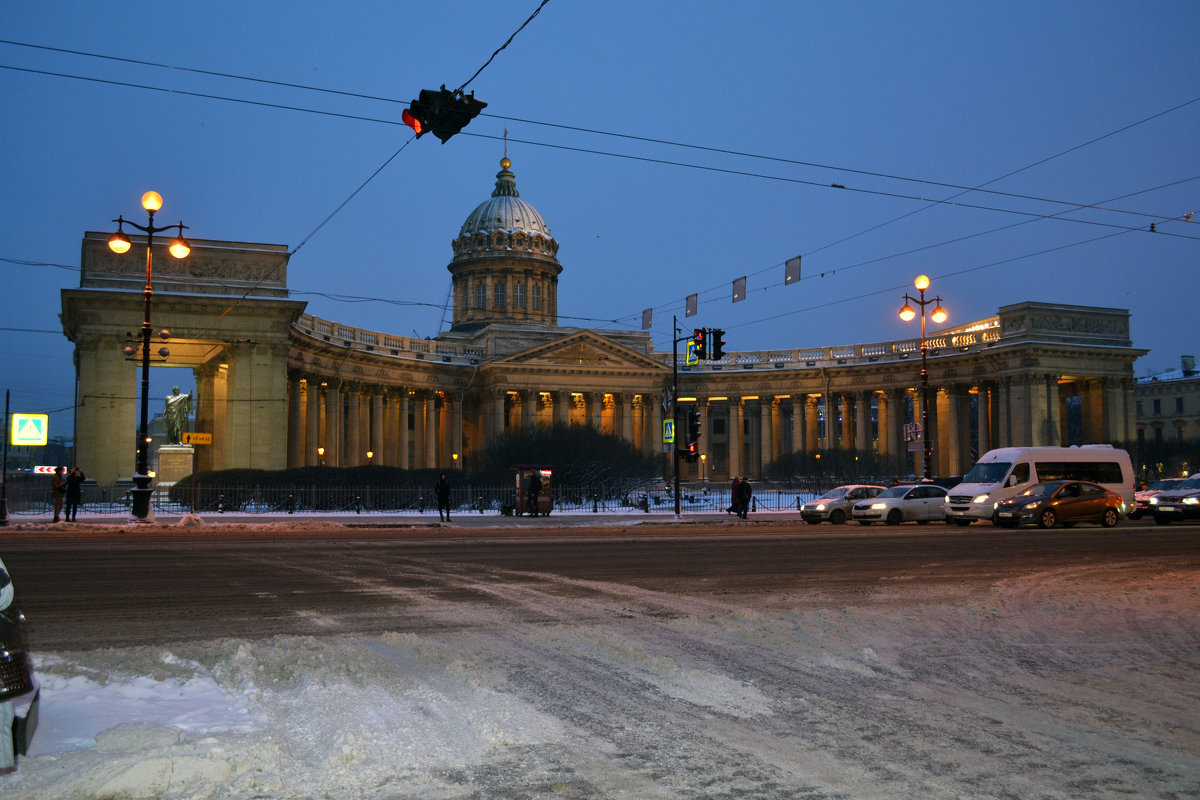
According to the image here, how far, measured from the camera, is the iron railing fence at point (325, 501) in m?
40.0

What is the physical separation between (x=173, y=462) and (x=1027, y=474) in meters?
37.3

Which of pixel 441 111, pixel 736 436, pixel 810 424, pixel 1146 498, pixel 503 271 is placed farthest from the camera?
pixel 503 271

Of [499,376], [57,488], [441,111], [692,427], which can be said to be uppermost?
[499,376]

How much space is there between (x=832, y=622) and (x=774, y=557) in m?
8.68

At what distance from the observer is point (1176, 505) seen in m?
34.8

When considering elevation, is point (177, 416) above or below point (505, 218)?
below

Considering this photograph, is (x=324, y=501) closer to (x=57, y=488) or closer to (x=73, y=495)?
(x=73, y=495)

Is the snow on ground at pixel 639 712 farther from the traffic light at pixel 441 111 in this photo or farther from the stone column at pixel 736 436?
the stone column at pixel 736 436

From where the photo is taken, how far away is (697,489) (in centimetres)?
Result: 7762

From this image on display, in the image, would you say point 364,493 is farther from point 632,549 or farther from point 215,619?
A: point 215,619

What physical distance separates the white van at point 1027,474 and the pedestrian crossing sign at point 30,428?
3153 centimetres

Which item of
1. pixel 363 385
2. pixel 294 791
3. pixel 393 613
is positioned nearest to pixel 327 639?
pixel 393 613

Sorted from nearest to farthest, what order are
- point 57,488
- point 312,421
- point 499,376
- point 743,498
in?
point 57,488 → point 743,498 → point 312,421 → point 499,376

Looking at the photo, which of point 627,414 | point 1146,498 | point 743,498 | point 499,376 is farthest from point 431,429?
point 1146,498
